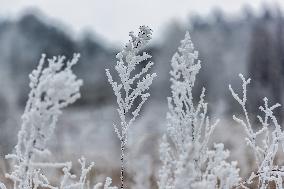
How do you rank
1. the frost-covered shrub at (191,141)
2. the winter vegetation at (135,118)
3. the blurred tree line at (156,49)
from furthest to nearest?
1. the blurred tree line at (156,49)
2. the frost-covered shrub at (191,141)
3. the winter vegetation at (135,118)

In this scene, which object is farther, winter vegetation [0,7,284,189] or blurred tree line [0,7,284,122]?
blurred tree line [0,7,284,122]

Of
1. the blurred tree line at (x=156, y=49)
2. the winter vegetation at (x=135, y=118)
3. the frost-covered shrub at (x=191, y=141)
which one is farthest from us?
the blurred tree line at (x=156, y=49)

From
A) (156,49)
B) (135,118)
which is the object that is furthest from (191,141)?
(156,49)

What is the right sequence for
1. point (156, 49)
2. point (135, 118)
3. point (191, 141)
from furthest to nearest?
point (156, 49) < point (135, 118) < point (191, 141)

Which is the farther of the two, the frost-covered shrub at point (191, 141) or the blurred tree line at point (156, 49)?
the blurred tree line at point (156, 49)

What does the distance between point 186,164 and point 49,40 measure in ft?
185

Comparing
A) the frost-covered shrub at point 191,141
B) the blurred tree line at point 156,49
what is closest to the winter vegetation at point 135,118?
the frost-covered shrub at point 191,141

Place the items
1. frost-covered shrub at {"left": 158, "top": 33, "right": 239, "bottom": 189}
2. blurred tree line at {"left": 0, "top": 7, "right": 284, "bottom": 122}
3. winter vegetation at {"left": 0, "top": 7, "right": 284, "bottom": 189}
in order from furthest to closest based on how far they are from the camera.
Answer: blurred tree line at {"left": 0, "top": 7, "right": 284, "bottom": 122} → frost-covered shrub at {"left": 158, "top": 33, "right": 239, "bottom": 189} → winter vegetation at {"left": 0, "top": 7, "right": 284, "bottom": 189}

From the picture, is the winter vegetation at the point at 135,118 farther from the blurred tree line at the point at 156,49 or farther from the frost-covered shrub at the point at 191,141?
the blurred tree line at the point at 156,49

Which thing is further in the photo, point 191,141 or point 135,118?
point 135,118

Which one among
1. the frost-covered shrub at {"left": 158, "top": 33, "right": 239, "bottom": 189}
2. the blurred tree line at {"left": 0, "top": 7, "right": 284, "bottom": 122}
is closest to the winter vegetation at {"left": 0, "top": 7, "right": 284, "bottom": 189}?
the frost-covered shrub at {"left": 158, "top": 33, "right": 239, "bottom": 189}

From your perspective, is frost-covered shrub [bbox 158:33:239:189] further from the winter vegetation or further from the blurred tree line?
the blurred tree line

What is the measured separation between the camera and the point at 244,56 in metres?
43.5

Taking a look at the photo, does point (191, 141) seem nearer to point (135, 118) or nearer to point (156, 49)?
point (135, 118)
